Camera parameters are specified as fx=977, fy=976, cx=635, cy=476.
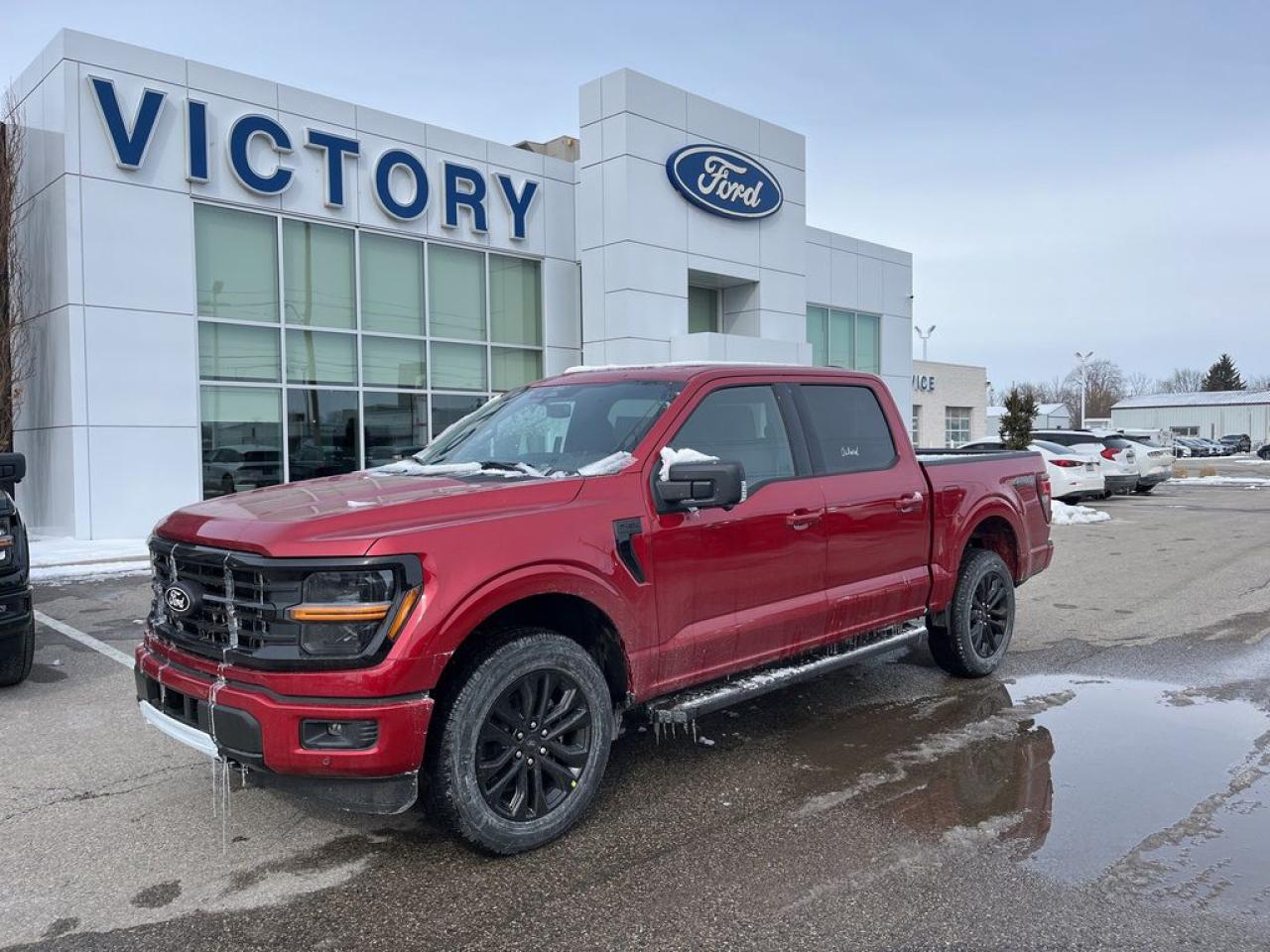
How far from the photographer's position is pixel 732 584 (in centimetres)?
446

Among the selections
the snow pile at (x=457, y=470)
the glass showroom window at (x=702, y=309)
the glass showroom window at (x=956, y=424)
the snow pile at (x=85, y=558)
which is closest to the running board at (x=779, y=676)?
the snow pile at (x=457, y=470)

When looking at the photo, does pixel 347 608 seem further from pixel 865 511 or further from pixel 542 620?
pixel 865 511

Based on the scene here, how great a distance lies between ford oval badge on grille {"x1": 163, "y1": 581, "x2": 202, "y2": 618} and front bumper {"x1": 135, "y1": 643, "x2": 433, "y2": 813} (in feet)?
1.13

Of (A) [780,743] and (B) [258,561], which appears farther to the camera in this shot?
(A) [780,743]

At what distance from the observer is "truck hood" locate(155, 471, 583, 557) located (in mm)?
3386

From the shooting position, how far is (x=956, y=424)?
40.0m

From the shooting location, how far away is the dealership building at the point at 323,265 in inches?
531

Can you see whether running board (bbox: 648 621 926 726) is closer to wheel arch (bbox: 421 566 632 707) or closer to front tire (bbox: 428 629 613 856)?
wheel arch (bbox: 421 566 632 707)

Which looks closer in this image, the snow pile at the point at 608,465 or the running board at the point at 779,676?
the snow pile at the point at 608,465

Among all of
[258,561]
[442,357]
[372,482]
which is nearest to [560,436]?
[372,482]

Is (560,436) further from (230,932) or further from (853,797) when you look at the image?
(230,932)

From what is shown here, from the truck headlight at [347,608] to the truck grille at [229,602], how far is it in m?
0.06

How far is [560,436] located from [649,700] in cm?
133

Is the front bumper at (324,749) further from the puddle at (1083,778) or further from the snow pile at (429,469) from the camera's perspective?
the puddle at (1083,778)
